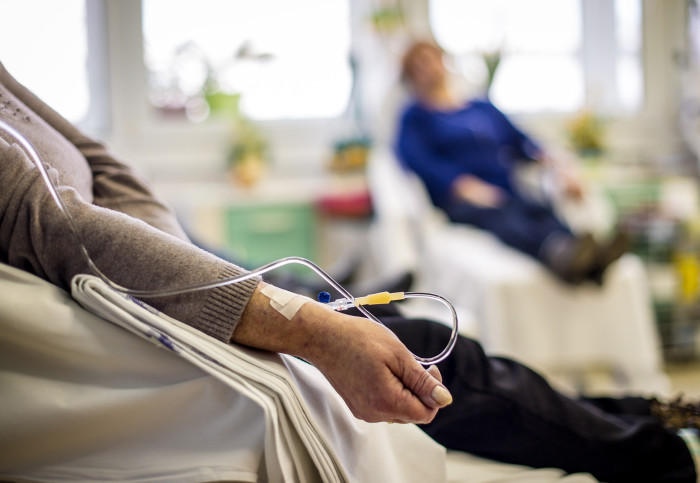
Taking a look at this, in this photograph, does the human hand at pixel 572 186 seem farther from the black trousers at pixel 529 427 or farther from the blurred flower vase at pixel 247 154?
the black trousers at pixel 529 427

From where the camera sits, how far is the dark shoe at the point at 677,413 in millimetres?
1013

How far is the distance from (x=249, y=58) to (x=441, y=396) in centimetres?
307

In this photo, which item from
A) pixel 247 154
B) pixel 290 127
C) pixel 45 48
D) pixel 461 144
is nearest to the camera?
pixel 45 48

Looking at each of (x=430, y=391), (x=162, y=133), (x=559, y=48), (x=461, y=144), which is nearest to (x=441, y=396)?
(x=430, y=391)

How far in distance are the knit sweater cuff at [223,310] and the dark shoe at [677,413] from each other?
2.27ft

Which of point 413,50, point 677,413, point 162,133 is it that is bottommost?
point 677,413

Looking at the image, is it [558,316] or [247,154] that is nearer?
[558,316]

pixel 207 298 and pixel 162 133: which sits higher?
pixel 162 133

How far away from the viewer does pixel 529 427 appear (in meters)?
0.90

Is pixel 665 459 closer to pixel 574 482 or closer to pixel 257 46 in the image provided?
pixel 574 482

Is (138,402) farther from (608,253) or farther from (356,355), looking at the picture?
(608,253)

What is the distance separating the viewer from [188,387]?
71cm

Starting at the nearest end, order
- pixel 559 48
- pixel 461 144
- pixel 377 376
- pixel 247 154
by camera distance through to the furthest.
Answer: pixel 377 376
pixel 461 144
pixel 247 154
pixel 559 48

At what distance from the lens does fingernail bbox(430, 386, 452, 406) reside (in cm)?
67
